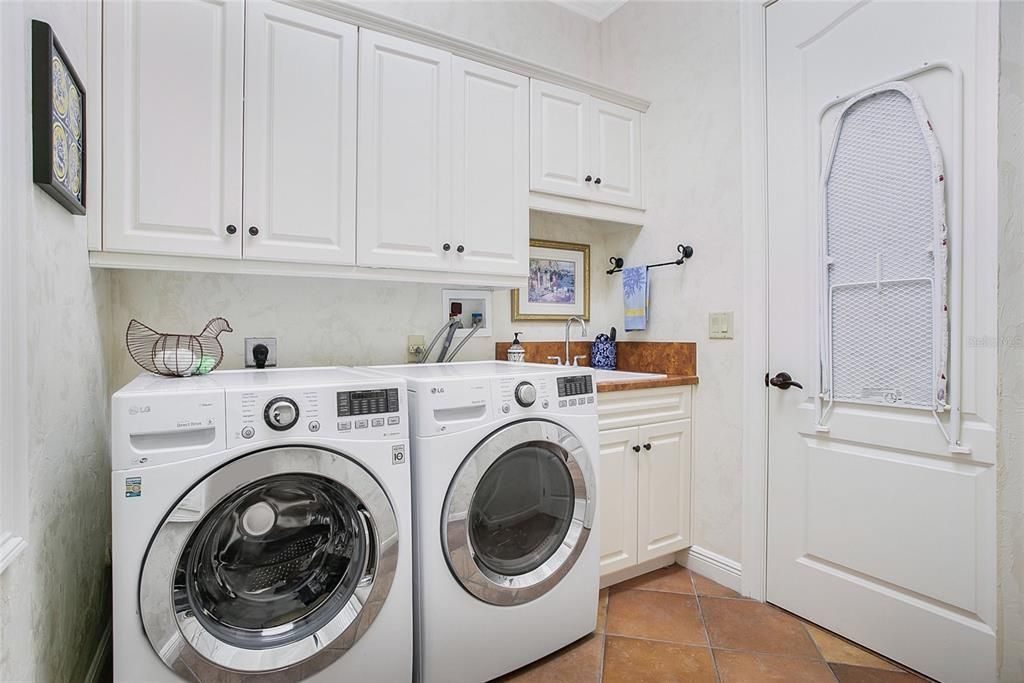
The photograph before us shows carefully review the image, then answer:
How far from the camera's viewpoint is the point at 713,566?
227 cm

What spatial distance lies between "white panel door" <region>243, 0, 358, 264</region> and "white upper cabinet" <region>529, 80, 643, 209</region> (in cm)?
81

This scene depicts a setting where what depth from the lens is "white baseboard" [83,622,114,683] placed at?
4.67ft

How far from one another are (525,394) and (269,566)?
0.85 meters

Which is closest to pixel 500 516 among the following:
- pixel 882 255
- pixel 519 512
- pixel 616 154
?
pixel 519 512

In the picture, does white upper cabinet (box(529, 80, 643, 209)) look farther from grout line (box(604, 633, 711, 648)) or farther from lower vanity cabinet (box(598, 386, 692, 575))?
grout line (box(604, 633, 711, 648))

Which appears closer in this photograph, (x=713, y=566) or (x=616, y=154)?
(x=713, y=566)

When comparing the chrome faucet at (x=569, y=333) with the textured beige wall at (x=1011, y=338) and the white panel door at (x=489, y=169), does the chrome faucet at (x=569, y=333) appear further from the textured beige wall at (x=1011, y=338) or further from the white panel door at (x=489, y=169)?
the textured beige wall at (x=1011, y=338)

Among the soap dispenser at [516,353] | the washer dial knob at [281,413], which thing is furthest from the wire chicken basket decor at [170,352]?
the soap dispenser at [516,353]

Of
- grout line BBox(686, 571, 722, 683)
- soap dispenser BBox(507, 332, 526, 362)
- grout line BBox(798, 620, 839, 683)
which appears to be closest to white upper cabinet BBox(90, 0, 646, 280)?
soap dispenser BBox(507, 332, 526, 362)

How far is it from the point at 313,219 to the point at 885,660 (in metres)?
2.42

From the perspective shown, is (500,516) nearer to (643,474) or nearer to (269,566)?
(269,566)

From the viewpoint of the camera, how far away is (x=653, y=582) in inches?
89.1

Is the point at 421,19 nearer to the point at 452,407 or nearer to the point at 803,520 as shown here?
the point at 452,407

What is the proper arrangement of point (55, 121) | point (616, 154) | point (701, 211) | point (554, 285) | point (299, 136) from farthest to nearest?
point (554, 285)
point (616, 154)
point (701, 211)
point (299, 136)
point (55, 121)
